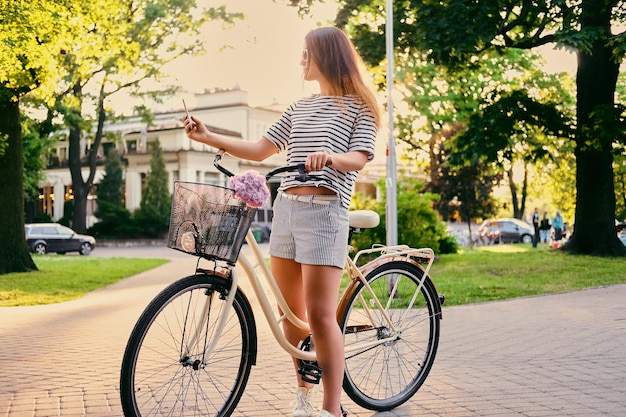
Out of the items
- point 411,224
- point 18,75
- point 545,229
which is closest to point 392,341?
point 18,75

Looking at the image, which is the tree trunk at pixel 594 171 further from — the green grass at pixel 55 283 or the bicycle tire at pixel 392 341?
the bicycle tire at pixel 392 341

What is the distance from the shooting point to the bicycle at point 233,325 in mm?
3768

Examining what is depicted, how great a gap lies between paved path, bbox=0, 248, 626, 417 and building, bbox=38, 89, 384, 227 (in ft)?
146

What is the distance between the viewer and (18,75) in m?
16.8

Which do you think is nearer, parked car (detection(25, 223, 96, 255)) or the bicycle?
the bicycle

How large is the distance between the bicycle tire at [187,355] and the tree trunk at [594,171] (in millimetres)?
16468

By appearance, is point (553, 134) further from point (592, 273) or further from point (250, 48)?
point (250, 48)

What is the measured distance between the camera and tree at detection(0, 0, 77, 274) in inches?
592

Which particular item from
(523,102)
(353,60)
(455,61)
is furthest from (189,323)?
(523,102)

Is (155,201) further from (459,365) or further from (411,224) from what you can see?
(459,365)

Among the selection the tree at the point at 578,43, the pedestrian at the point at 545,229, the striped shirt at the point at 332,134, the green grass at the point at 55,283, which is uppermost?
the tree at the point at 578,43

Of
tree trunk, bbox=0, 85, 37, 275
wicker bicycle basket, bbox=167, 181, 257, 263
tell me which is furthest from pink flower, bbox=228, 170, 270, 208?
tree trunk, bbox=0, 85, 37, 275

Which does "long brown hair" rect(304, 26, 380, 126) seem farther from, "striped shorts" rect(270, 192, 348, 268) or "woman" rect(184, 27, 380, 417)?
"striped shorts" rect(270, 192, 348, 268)

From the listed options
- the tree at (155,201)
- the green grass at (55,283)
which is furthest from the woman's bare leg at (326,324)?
the tree at (155,201)
